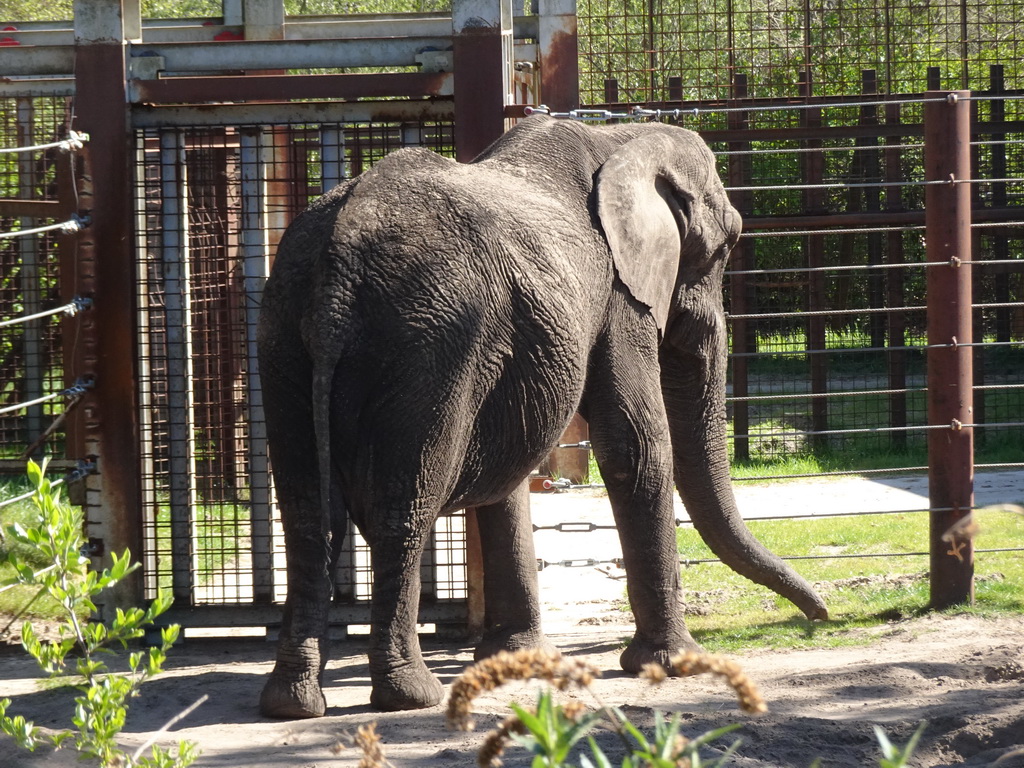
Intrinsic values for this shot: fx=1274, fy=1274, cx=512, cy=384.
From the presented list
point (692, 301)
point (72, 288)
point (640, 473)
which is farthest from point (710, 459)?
point (72, 288)

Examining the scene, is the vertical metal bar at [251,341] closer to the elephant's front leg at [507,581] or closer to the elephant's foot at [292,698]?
the elephant's front leg at [507,581]

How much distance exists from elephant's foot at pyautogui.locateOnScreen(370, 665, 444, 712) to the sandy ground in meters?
0.05

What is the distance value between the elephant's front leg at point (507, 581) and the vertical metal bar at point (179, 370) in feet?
4.40

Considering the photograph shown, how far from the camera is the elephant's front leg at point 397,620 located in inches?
159

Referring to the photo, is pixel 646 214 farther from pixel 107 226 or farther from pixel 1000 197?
pixel 1000 197

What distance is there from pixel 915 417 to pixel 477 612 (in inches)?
300

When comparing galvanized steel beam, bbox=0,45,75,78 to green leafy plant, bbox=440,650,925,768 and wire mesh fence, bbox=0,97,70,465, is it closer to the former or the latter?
wire mesh fence, bbox=0,97,70,465

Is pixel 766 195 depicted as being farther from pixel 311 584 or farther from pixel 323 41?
pixel 311 584

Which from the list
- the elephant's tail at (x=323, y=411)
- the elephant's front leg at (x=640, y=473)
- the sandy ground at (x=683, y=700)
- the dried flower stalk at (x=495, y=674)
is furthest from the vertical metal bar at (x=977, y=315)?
the dried flower stalk at (x=495, y=674)

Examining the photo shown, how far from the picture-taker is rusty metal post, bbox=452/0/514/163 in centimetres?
534

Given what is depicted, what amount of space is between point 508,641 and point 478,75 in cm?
235

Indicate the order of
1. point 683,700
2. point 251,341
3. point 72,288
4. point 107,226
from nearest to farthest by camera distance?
point 683,700 < point 107,226 < point 251,341 < point 72,288

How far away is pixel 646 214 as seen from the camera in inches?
196

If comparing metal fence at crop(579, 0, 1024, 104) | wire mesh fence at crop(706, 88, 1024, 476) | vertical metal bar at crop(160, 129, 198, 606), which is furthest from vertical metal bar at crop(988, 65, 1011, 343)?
vertical metal bar at crop(160, 129, 198, 606)
